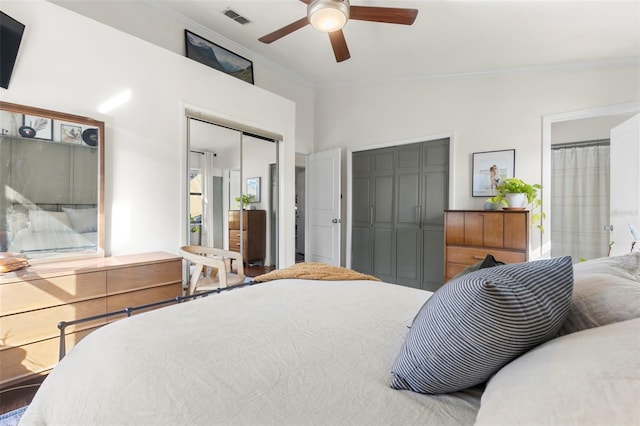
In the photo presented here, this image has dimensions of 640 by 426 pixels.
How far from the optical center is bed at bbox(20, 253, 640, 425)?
458mm

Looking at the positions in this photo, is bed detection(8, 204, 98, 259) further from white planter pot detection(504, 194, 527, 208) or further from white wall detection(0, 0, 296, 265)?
white planter pot detection(504, 194, 527, 208)

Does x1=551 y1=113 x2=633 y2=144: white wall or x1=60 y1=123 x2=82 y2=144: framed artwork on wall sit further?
x1=551 y1=113 x2=633 y2=144: white wall

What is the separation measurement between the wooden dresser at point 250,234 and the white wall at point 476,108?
2005 millimetres

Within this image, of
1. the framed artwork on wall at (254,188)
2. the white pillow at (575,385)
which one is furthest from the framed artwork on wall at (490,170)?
the white pillow at (575,385)

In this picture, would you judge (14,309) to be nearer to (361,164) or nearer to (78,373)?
(78,373)

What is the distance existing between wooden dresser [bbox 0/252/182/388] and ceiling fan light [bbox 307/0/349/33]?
221cm

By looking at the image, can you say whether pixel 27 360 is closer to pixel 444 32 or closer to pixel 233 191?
pixel 233 191

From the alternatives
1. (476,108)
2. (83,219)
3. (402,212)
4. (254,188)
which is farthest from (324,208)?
(83,219)

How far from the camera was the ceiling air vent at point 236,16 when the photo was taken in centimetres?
314

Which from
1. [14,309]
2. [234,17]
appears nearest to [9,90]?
[14,309]

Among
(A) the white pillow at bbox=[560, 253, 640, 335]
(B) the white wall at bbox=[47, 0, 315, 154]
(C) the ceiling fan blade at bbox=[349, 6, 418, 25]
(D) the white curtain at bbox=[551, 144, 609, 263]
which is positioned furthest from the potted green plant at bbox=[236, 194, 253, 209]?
(D) the white curtain at bbox=[551, 144, 609, 263]

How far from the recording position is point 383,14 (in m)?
2.23

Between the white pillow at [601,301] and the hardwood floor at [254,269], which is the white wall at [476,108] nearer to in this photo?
the hardwood floor at [254,269]

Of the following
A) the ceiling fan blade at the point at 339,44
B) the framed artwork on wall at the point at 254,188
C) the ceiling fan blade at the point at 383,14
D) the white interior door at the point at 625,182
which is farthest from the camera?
the framed artwork on wall at the point at 254,188
